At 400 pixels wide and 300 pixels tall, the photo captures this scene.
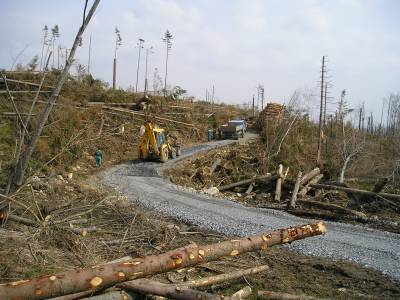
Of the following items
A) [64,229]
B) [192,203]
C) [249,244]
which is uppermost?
[249,244]

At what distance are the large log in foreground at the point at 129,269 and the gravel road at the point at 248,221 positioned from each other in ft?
15.6

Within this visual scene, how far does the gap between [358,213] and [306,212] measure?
1.75m

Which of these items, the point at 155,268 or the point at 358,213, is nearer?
the point at 155,268

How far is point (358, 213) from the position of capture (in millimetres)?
14688

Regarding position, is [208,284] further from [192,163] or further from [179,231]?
[192,163]

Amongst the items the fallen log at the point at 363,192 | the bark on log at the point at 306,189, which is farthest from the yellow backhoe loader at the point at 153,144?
the fallen log at the point at 363,192

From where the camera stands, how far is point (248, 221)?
42.9ft

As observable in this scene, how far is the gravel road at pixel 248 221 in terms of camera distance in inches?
387

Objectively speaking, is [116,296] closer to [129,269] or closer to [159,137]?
[129,269]

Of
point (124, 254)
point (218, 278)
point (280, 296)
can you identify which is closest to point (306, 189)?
point (124, 254)

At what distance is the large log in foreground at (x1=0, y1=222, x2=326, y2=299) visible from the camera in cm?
341

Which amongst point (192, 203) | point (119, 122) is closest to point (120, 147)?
point (119, 122)

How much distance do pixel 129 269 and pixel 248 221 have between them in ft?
31.0

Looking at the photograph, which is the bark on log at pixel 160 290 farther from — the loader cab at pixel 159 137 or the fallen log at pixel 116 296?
the loader cab at pixel 159 137
